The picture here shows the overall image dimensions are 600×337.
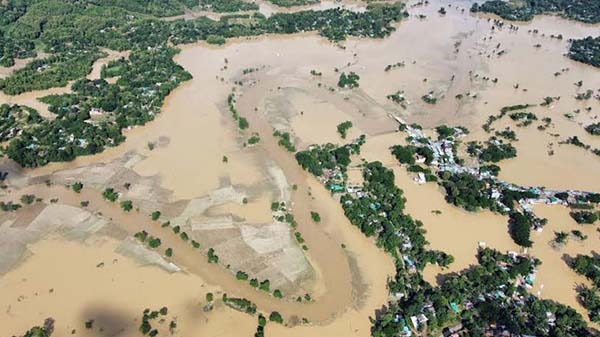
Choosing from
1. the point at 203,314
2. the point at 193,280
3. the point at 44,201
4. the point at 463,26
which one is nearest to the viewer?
the point at 203,314

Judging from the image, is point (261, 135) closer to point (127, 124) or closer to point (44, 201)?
point (127, 124)

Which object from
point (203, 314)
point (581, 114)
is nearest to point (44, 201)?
point (203, 314)

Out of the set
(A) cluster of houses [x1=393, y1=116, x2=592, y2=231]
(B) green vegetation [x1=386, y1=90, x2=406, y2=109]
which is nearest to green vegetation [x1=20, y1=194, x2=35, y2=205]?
(A) cluster of houses [x1=393, y1=116, x2=592, y2=231]

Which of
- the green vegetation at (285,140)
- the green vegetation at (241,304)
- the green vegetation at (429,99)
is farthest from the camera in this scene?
the green vegetation at (429,99)

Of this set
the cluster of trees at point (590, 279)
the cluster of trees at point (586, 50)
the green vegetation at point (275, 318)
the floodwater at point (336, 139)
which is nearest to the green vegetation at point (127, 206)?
the floodwater at point (336, 139)

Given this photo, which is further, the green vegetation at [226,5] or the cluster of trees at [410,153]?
the green vegetation at [226,5]

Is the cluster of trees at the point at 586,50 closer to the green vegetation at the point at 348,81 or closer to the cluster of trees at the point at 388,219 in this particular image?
the green vegetation at the point at 348,81
